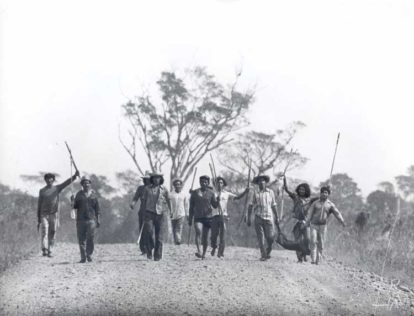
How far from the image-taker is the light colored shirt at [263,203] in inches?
Result: 540

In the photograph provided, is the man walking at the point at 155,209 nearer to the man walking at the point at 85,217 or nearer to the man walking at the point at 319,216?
the man walking at the point at 85,217

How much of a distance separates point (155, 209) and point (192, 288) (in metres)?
3.16

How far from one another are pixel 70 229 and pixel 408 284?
19701 mm

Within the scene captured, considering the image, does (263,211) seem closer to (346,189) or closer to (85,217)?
(85,217)

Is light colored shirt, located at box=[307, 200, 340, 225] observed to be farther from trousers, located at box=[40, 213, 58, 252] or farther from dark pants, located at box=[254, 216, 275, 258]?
trousers, located at box=[40, 213, 58, 252]

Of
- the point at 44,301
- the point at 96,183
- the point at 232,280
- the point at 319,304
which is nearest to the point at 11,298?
Answer: the point at 44,301

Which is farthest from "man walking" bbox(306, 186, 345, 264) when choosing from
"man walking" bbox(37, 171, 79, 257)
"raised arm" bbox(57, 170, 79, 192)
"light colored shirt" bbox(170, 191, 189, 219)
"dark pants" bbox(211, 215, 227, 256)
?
"man walking" bbox(37, 171, 79, 257)

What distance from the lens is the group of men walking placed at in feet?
43.8

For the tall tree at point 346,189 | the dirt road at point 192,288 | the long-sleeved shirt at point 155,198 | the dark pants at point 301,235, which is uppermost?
the tall tree at point 346,189

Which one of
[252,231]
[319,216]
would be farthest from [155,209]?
[252,231]

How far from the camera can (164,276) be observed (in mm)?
11445

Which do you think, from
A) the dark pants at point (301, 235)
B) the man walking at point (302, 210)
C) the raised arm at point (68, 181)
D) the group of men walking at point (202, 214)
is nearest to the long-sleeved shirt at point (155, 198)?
the group of men walking at point (202, 214)

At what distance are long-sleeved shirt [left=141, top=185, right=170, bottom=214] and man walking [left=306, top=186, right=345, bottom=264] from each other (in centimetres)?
311

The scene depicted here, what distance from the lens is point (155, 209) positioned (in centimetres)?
1340
